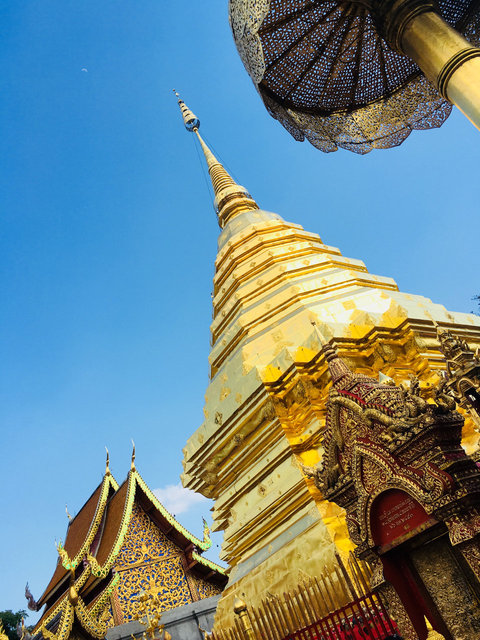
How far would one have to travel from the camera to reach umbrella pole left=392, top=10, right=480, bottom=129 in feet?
10.4

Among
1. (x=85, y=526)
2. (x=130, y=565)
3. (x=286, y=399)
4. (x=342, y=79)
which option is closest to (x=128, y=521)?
(x=130, y=565)

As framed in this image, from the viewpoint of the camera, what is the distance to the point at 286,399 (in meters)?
5.02

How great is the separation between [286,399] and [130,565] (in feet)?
19.7

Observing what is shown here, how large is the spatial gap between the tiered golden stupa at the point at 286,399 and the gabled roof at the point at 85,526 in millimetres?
5467

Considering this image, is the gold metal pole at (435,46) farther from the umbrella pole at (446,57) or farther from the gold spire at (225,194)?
the gold spire at (225,194)

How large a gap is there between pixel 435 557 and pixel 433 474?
21.6 inches

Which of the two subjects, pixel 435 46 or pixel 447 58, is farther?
pixel 435 46

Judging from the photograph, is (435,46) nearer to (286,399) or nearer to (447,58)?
(447,58)

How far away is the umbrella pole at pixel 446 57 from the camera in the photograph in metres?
3.18

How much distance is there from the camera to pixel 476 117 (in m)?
3.13

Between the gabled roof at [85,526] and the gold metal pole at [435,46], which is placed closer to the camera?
the gold metal pole at [435,46]

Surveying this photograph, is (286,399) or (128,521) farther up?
(128,521)

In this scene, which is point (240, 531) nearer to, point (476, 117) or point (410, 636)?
point (410, 636)

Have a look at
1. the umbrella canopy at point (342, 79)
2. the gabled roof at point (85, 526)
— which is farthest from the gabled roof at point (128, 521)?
the umbrella canopy at point (342, 79)
